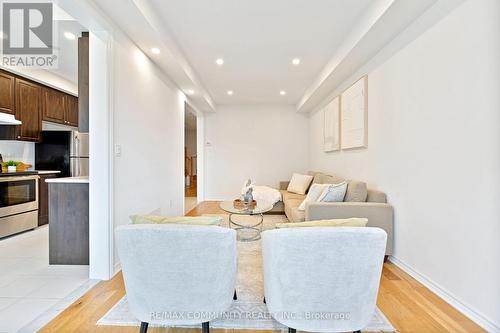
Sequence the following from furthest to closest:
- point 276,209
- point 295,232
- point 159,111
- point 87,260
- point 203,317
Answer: point 276,209, point 159,111, point 87,260, point 203,317, point 295,232

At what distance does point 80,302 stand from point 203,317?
1263 mm

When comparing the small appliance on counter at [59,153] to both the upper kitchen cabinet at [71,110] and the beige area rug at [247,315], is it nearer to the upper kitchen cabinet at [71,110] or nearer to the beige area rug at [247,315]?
the upper kitchen cabinet at [71,110]

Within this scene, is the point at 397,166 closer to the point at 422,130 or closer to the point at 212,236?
the point at 422,130

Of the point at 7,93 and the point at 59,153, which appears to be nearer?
the point at 7,93

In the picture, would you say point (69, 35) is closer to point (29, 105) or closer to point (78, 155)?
point (29, 105)

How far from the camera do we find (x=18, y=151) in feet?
14.4

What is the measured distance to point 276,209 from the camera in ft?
17.7

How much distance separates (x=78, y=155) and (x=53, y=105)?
0.99 meters

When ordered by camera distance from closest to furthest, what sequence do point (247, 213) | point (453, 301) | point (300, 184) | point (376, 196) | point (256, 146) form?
point (453, 301)
point (376, 196)
point (247, 213)
point (300, 184)
point (256, 146)

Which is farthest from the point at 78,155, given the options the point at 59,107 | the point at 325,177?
the point at 325,177

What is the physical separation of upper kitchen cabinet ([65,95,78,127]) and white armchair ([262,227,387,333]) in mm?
5242

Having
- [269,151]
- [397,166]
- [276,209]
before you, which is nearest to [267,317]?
[397,166]

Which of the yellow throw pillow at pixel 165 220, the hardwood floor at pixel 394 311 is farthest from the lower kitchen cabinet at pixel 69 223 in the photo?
the yellow throw pillow at pixel 165 220
